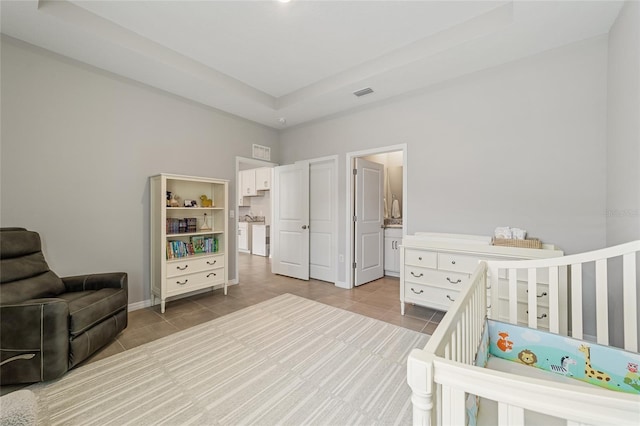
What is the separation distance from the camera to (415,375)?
2.15 ft

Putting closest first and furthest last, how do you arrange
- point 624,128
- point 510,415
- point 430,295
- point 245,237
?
point 510,415 → point 624,128 → point 430,295 → point 245,237

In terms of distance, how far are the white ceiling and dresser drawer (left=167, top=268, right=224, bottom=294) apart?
93.1 inches

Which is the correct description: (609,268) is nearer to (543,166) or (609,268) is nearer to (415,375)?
(543,166)

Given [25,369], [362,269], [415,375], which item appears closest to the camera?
[415,375]

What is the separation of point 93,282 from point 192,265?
97 centimetres

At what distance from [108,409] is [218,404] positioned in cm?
64

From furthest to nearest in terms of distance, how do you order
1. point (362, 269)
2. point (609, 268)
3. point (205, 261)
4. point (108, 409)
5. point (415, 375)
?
point (362, 269) → point (205, 261) → point (609, 268) → point (108, 409) → point (415, 375)

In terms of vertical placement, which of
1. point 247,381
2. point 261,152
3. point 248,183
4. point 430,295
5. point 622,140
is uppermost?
point 261,152

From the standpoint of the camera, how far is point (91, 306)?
196 cm

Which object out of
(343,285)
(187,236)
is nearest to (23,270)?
(187,236)

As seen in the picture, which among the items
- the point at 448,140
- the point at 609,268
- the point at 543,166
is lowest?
the point at 609,268

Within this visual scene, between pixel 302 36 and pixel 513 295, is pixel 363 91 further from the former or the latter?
pixel 513 295

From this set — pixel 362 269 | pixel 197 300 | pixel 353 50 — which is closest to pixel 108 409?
pixel 197 300

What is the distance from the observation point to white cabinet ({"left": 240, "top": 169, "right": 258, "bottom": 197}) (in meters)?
6.84
